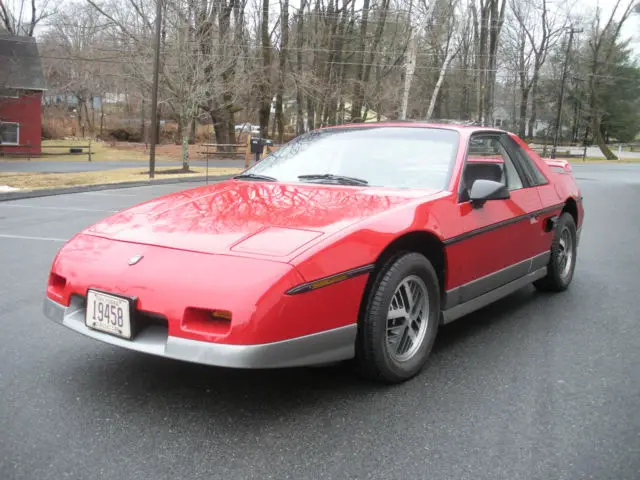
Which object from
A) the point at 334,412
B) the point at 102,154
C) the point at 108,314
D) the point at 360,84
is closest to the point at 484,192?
the point at 334,412

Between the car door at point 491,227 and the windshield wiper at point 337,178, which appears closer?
the car door at point 491,227

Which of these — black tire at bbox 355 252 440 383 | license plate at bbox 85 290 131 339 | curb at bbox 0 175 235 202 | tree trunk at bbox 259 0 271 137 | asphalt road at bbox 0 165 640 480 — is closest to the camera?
asphalt road at bbox 0 165 640 480

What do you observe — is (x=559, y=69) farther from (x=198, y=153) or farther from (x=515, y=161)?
(x=515, y=161)

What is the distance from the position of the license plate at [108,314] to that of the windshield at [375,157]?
1.61 metres

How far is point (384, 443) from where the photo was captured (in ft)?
8.79

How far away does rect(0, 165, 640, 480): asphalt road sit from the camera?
98.0 inches

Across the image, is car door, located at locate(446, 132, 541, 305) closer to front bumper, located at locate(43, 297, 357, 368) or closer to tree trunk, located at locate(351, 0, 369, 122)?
front bumper, located at locate(43, 297, 357, 368)

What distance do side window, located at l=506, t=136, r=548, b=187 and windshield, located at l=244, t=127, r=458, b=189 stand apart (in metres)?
0.80

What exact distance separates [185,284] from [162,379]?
0.78m

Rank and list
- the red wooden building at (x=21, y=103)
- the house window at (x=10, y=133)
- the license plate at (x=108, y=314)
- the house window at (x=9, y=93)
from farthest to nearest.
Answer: the house window at (x=10, y=133) → the red wooden building at (x=21, y=103) → the house window at (x=9, y=93) → the license plate at (x=108, y=314)

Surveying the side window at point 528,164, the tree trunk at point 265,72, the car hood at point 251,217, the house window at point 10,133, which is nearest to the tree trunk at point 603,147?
the tree trunk at point 265,72

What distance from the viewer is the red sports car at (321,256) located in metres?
2.72

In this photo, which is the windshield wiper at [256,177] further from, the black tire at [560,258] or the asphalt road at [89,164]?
the asphalt road at [89,164]

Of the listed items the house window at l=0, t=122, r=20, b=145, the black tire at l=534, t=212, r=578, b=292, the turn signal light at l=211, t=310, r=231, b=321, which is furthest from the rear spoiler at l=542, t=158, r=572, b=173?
the house window at l=0, t=122, r=20, b=145
